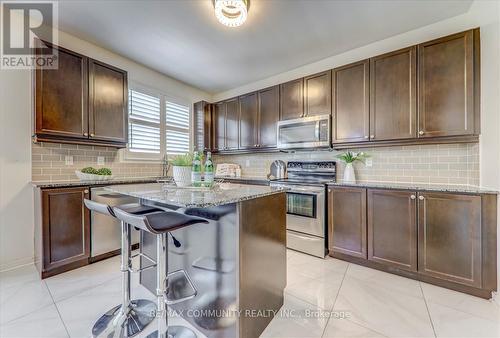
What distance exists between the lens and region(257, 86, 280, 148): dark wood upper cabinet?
136 inches

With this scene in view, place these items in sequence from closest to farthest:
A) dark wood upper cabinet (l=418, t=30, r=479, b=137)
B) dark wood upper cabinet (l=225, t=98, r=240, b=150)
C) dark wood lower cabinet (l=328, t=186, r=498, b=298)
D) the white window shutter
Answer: dark wood lower cabinet (l=328, t=186, r=498, b=298), dark wood upper cabinet (l=418, t=30, r=479, b=137), the white window shutter, dark wood upper cabinet (l=225, t=98, r=240, b=150)

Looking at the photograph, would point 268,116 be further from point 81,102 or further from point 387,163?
point 81,102

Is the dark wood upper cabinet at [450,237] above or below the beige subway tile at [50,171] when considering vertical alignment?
below

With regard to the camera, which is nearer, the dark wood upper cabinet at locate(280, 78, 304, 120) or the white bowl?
the white bowl

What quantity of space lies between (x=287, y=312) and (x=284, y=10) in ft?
8.89

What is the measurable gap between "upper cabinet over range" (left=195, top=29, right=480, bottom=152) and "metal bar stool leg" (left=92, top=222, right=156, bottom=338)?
247 cm

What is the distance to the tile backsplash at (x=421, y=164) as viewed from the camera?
229 cm

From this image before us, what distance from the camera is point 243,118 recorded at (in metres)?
3.87

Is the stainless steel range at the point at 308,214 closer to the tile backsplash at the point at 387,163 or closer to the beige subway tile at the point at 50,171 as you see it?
the tile backsplash at the point at 387,163

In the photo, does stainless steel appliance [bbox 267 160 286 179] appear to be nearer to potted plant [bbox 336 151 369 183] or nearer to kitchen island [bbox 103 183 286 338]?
potted plant [bbox 336 151 369 183]

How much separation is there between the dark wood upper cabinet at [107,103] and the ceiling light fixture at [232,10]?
5.57 ft

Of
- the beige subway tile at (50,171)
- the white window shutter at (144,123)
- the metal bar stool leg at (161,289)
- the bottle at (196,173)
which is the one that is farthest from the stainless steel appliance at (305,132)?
the beige subway tile at (50,171)

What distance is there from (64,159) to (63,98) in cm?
72

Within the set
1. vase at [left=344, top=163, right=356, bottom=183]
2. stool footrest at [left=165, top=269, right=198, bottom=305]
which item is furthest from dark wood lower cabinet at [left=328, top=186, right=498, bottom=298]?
stool footrest at [left=165, top=269, right=198, bottom=305]
